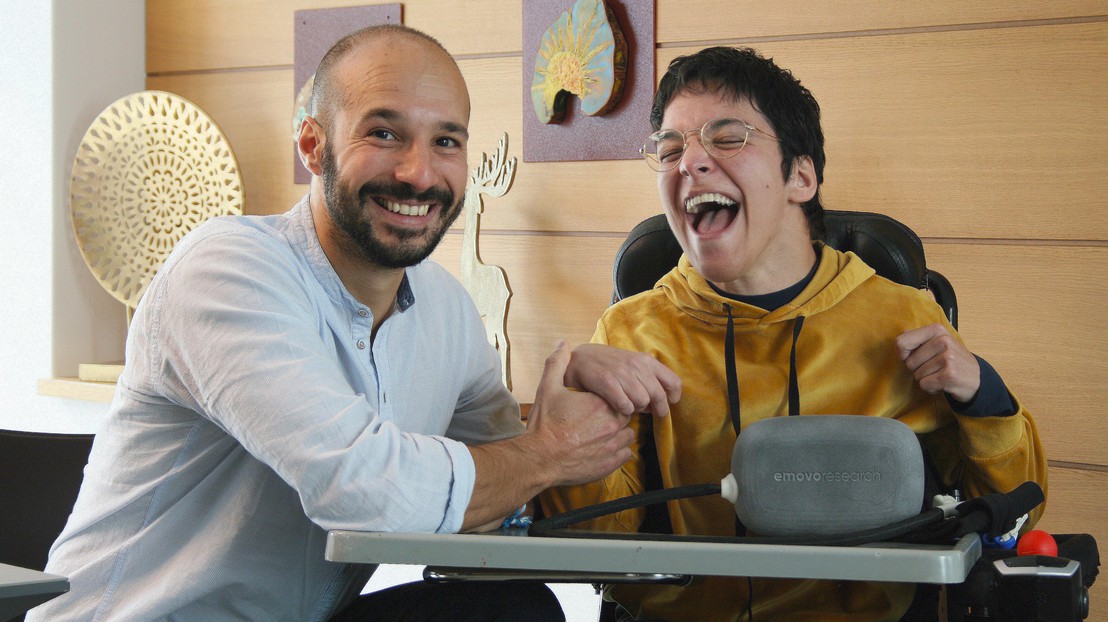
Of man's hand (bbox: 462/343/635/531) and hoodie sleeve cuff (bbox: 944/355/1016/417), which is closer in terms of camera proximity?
man's hand (bbox: 462/343/635/531)

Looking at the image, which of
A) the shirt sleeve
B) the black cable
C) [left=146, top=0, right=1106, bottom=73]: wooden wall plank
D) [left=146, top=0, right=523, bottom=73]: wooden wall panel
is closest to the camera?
the black cable

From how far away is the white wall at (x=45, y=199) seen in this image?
112 inches

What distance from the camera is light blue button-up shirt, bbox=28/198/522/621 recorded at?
1104mm

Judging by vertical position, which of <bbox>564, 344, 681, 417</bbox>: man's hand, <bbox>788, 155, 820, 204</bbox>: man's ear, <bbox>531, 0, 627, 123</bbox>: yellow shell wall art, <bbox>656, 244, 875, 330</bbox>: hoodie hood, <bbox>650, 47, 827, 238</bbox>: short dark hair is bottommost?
<bbox>564, 344, 681, 417</bbox>: man's hand

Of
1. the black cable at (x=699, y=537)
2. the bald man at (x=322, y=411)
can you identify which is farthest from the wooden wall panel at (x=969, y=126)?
the black cable at (x=699, y=537)

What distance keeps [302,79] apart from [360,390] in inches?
68.3

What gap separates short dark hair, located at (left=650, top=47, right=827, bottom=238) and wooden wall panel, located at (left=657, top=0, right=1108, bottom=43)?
81cm

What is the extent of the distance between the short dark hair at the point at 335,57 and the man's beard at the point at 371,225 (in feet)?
0.27

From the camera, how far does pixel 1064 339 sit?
210 cm

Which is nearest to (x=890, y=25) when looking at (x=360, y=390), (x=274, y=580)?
(x=360, y=390)

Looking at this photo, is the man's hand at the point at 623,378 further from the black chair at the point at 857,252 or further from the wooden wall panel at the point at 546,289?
the wooden wall panel at the point at 546,289

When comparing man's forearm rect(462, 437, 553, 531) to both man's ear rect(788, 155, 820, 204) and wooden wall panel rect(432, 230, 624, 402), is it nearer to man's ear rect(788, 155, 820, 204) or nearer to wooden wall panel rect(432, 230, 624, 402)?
man's ear rect(788, 155, 820, 204)

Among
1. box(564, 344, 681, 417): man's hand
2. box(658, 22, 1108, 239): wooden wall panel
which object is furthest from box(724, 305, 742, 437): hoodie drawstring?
box(658, 22, 1108, 239): wooden wall panel

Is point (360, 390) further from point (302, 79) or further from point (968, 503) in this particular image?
point (302, 79)
